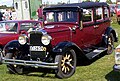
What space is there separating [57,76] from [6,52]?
5.63 feet

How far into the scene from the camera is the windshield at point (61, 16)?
311 inches

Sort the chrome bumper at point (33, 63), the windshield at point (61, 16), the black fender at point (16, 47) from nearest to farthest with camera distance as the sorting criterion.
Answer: the chrome bumper at point (33, 63), the black fender at point (16, 47), the windshield at point (61, 16)

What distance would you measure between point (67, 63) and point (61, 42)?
562mm

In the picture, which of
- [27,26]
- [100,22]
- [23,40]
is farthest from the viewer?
[27,26]

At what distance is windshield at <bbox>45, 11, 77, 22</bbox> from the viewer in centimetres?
789

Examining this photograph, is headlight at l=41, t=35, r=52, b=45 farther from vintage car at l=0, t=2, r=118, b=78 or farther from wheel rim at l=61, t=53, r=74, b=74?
wheel rim at l=61, t=53, r=74, b=74

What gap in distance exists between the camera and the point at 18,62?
706 centimetres

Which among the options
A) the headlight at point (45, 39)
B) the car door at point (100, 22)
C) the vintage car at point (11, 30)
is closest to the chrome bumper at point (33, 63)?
the headlight at point (45, 39)

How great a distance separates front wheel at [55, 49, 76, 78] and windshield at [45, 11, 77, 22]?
118cm

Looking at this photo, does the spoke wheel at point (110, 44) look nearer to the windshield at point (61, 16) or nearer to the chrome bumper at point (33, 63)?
the windshield at point (61, 16)

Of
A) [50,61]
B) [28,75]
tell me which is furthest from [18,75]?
[50,61]

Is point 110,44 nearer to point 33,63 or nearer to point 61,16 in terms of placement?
point 61,16

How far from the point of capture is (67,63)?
7.02m

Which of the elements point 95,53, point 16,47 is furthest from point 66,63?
point 95,53
